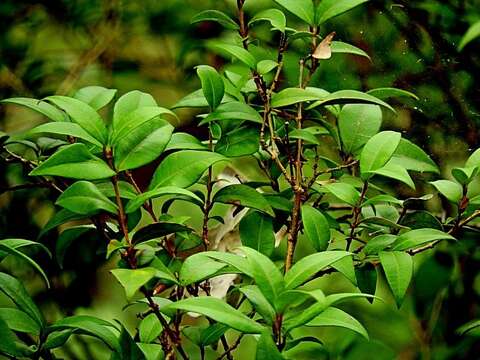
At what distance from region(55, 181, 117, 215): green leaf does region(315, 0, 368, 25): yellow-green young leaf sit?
0.95ft

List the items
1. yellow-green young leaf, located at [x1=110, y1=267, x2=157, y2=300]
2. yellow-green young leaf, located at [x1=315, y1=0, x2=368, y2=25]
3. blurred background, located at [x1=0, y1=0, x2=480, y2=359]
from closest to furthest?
yellow-green young leaf, located at [x1=110, y1=267, x2=157, y2=300] < yellow-green young leaf, located at [x1=315, y1=0, x2=368, y2=25] < blurred background, located at [x1=0, y1=0, x2=480, y2=359]

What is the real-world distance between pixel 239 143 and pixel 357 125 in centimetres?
13

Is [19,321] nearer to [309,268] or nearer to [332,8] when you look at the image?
[309,268]

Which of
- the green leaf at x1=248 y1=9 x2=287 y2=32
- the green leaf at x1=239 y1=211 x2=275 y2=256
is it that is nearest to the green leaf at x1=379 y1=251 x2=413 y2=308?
the green leaf at x1=239 y1=211 x2=275 y2=256

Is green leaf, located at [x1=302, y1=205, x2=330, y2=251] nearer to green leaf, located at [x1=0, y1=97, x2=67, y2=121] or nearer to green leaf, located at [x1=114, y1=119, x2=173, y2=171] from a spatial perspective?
green leaf, located at [x1=114, y1=119, x2=173, y2=171]

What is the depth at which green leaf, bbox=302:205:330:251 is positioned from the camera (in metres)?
0.74

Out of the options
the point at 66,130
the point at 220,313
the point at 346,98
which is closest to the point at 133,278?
the point at 220,313

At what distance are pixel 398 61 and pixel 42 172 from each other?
2.04 ft

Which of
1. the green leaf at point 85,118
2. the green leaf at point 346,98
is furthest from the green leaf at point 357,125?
the green leaf at point 85,118

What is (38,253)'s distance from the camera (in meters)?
1.43

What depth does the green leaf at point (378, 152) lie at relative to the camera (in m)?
0.71

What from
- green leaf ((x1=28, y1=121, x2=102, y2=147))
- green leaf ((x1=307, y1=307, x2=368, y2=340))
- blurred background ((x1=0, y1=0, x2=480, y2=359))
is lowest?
blurred background ((x1=0, y1=0, x2=480, y2=359))

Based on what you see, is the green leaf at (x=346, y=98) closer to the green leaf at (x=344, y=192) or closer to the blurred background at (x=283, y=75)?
the green leaf at (x=344, y=192)

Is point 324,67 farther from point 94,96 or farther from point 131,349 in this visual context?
point 131,349
